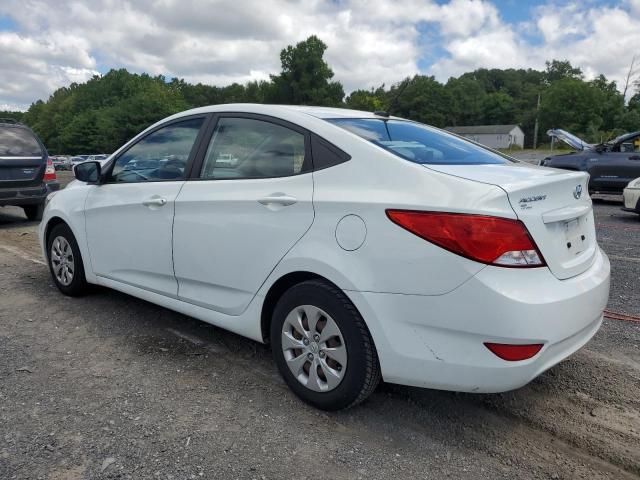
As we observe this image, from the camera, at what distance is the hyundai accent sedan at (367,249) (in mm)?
2248

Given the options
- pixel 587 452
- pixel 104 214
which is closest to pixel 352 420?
pixel 587 452

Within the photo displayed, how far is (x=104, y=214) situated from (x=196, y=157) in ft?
3.61

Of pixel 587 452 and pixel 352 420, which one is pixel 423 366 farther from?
pixel 587 452

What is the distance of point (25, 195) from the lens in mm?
8859

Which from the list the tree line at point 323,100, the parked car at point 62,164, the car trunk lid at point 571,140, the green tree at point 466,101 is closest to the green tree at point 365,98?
the tree line at point 323,100

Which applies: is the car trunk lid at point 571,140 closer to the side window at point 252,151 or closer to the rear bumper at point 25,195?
the rear bumper at point 25,195

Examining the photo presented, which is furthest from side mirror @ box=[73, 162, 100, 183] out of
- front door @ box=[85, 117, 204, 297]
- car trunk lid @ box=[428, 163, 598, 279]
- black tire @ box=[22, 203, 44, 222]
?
black tire @ box=[22, 203, 44, 222]

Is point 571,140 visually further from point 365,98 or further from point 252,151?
point 365,98

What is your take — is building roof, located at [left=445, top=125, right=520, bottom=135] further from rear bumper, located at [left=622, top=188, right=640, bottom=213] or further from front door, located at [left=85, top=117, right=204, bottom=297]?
front door, located at [left=85, top=117, right=204, bottom=297]

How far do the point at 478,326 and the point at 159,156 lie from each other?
258cm

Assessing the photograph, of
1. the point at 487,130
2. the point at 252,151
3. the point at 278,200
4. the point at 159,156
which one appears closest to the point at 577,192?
the point at 278,200

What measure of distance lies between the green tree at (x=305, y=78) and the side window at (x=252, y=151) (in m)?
69.3

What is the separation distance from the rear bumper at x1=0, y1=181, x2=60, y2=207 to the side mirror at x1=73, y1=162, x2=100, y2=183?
5.34 meters

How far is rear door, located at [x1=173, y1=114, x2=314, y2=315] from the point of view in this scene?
2.80 meters
